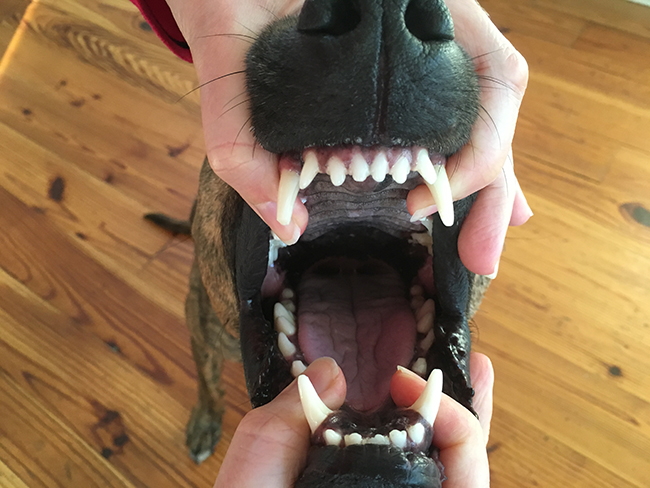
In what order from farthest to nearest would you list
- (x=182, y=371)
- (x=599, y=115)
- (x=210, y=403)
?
(x=599, y=115) < (x=182, y=371) < (x=210, y=403)

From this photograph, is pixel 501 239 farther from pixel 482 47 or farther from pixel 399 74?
pixel 399 74

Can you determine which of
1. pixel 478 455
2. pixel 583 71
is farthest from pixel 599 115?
pixel 478 455

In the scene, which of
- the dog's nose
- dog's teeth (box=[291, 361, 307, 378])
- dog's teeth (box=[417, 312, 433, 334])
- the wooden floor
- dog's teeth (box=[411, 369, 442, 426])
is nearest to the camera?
the dog's nose

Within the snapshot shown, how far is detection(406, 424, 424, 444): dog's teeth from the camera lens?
36.7 inches

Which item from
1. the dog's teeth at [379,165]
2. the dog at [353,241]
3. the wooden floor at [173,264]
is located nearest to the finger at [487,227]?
the dog at [353,241]

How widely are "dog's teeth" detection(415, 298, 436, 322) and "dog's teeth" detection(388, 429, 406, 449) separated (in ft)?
1.28

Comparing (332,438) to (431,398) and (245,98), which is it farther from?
(245,98)

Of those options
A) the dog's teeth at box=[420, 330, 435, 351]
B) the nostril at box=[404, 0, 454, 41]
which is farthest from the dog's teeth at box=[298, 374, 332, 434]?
the nostril at box=[404, 0, 454, 41]

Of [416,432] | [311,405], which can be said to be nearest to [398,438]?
[416,432]

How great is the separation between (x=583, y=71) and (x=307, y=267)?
2.48 metres

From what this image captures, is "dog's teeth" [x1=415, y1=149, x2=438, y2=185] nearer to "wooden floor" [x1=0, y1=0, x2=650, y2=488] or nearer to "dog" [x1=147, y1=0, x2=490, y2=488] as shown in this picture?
"dog" [x1=147, y1=0, x2=490, y2=488]

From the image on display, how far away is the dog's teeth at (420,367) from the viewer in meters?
1.20

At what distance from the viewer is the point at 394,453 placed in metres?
0.90

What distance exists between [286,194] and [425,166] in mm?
237
